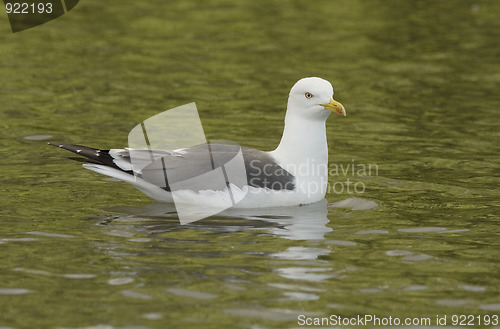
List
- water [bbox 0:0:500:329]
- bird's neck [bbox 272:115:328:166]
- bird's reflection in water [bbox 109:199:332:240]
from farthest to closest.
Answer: bird's neck [bbox 272:115:328:166] → bird's reflection in water [bbox 109:199:332:240] → water [bbox 0:0:500:329]

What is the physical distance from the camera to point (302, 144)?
11289 millimetres

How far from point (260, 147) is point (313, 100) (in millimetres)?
2853

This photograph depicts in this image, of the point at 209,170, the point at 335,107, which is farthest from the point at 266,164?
the point at 335,107

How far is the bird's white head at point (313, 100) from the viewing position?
11164 millimetres

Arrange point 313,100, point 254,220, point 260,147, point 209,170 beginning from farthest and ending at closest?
point 260,147 → point 313,100 → point 209,170 → point 254,220

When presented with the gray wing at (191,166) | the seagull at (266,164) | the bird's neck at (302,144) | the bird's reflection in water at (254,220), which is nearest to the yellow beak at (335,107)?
the seagull at (266,164)

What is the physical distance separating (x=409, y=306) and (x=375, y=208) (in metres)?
3.12

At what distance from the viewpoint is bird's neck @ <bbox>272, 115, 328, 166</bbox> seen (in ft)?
37.1

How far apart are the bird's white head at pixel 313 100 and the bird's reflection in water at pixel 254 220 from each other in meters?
1.08

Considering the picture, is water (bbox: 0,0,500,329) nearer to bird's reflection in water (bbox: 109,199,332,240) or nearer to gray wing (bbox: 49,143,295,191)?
bird's reflection in water (bbox: 109,199,332,240)

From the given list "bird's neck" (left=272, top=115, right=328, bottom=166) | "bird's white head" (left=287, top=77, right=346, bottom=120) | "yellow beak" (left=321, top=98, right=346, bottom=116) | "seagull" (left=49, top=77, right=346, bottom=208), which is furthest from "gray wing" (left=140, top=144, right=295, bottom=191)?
"yellow beak" (left=321, top=98, right=346, bottom=116)

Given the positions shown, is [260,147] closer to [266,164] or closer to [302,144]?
[302,144]

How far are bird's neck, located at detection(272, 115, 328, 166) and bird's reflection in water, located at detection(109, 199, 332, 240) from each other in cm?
55

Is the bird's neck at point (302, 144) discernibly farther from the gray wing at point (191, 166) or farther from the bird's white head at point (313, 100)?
the gray wing at point (191, 166)
